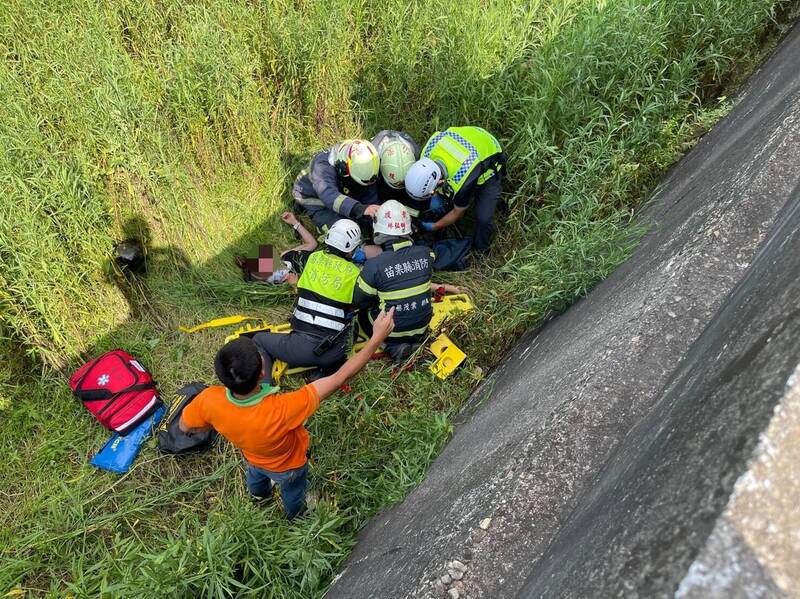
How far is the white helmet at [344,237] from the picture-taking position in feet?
11.1

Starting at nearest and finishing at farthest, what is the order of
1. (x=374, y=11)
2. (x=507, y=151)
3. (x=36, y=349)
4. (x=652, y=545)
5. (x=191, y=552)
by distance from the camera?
1. (x=652, y=545)
2. (x=191, y=552)
3. (x=36, y=349)
4. (x=507, y=151)
5. (x=374, y=11)

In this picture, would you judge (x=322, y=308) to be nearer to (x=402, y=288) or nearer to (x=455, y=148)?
(x=402, y=288)

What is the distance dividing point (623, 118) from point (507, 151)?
802mm

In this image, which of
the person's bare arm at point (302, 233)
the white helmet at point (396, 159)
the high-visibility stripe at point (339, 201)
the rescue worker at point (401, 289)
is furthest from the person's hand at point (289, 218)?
the rescue worker at point (401, 289)

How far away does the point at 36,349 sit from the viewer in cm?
316

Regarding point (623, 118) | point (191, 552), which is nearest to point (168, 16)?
point (623, 118)

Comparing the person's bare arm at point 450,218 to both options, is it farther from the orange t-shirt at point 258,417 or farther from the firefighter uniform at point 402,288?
the orange t-shirt at point 258,417

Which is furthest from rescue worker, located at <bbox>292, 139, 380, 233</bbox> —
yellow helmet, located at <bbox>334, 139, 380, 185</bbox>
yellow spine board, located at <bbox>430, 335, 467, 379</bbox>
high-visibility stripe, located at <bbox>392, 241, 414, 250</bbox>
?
yellow spine board, located at <bbox>430, 335, 467, 379</bbox>

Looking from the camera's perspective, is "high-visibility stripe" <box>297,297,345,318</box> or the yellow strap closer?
"high-visibility stripe" <box>297,297,345,318</box>

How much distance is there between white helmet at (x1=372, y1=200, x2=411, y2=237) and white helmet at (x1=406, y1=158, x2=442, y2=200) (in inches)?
8.9

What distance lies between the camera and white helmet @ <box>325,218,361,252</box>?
133 inches

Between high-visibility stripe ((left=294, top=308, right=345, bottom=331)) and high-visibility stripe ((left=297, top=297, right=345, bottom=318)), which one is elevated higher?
high-visibility stripe ((left=297, top=297, right=345, bottom=318))

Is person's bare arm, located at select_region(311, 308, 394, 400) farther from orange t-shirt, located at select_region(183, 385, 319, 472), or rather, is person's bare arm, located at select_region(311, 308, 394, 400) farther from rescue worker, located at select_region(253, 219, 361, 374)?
rescue worker, located at select_region(253, 219, 361, 374)

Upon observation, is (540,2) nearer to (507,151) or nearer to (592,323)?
(507,151)
